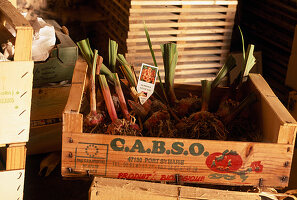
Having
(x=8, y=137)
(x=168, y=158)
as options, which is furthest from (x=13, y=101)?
(x=168, y=158)

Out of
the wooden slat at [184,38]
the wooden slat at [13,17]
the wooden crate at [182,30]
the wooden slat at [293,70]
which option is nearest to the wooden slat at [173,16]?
the wooden crate at [182,30]

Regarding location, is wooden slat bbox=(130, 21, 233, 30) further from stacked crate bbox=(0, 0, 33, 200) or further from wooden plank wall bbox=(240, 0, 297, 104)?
stacked crate bbox=(0, 0, 33, 200)

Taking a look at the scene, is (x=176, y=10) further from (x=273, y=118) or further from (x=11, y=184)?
(x=11, y=184)

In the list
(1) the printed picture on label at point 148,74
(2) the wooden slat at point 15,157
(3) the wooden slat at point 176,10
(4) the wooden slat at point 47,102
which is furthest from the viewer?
(3) the wooden slat at point 176,10

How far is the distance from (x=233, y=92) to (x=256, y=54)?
1.69 metres

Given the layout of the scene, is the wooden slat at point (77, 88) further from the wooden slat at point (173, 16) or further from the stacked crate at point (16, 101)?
the wooden slat at point (173, 16)

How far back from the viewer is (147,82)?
1.96 m

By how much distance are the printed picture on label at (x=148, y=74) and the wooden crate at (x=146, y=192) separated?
0.57m

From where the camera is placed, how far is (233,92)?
6.73 ft

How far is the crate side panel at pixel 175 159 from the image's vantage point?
163 centimetres

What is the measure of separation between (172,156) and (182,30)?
1.52 m

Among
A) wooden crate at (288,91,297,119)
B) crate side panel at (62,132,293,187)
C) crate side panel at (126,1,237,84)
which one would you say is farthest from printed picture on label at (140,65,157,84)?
wooden crate at (288,91,297,119)

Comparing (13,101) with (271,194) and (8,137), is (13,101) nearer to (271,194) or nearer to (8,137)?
(8,137)

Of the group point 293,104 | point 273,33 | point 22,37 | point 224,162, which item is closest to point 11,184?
point 22,37
